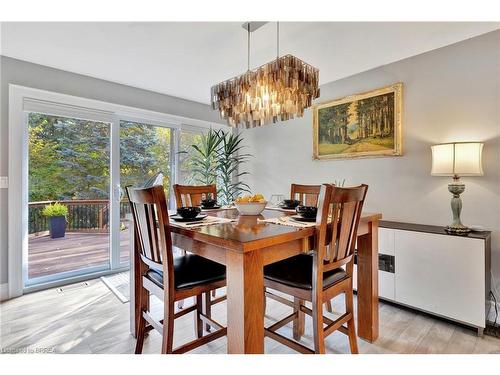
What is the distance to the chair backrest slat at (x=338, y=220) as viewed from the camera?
135 centimetres

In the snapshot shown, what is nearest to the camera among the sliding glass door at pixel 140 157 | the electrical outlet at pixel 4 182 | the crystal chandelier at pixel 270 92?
the crystal chandelier at pixel 270 92

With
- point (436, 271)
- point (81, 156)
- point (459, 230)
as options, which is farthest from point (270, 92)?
point (81, 156)

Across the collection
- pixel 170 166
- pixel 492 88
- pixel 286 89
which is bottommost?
pixel 170 166

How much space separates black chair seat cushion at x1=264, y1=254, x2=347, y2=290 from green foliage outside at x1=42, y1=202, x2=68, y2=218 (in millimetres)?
2540

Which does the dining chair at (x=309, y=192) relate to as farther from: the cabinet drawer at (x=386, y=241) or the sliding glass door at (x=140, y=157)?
the sliding glass door at (x=140, y=157)

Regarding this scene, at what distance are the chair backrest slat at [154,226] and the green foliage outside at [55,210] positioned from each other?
192 cm

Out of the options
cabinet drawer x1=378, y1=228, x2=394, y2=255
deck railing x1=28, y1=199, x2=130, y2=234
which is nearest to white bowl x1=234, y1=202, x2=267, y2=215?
cabinet drawer x1=378, y1=228, x2=394, y2=255

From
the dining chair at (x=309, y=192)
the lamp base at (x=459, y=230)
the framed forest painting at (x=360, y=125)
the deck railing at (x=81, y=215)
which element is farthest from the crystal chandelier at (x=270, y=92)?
the deck railing at (x=81, y=215)

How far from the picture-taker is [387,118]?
2.74 m

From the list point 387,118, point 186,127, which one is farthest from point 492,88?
point 186,127

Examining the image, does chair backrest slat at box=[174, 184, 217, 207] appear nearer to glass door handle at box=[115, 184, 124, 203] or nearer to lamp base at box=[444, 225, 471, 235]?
glass door handle at box=[115, 184, 124, 203]

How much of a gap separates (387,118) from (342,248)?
6.03 feet

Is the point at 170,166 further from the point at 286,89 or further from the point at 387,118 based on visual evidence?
the point at 387,118

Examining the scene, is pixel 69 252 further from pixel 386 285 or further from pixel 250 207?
pixel 386 285
